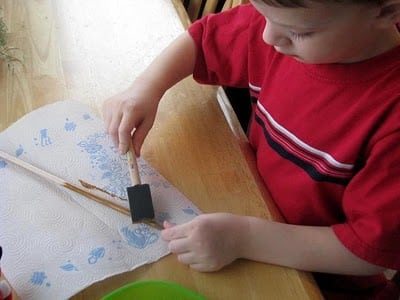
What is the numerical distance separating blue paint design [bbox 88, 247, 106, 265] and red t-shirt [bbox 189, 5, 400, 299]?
243mm

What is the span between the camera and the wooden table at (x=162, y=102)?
0.48m

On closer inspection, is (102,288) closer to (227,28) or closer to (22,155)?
(22,155)

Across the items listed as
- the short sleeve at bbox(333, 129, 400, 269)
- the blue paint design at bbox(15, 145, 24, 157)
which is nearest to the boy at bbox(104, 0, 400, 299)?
the short sleeve at bbox(333, 129, 400, 269)

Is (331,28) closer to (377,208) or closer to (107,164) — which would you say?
(377,208)

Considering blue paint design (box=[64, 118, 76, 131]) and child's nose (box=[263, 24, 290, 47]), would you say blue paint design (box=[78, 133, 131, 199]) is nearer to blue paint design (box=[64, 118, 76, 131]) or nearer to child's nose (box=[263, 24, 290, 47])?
blue paint design (box=[64, 118, 76, 131])

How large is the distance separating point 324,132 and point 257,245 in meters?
0.17

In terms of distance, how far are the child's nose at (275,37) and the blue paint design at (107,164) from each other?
0.23 meters

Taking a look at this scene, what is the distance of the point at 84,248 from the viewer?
49 cm

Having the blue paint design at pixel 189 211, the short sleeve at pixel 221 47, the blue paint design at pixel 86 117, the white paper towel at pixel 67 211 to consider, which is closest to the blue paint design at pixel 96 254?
the white paper towel at pixel 67 211

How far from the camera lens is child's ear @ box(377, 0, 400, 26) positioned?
44cm

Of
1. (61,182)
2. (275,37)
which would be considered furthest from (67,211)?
(275,37)

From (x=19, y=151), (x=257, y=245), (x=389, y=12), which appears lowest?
(x=257, y=245)

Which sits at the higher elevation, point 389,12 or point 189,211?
point 389,12

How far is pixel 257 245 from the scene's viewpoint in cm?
50
